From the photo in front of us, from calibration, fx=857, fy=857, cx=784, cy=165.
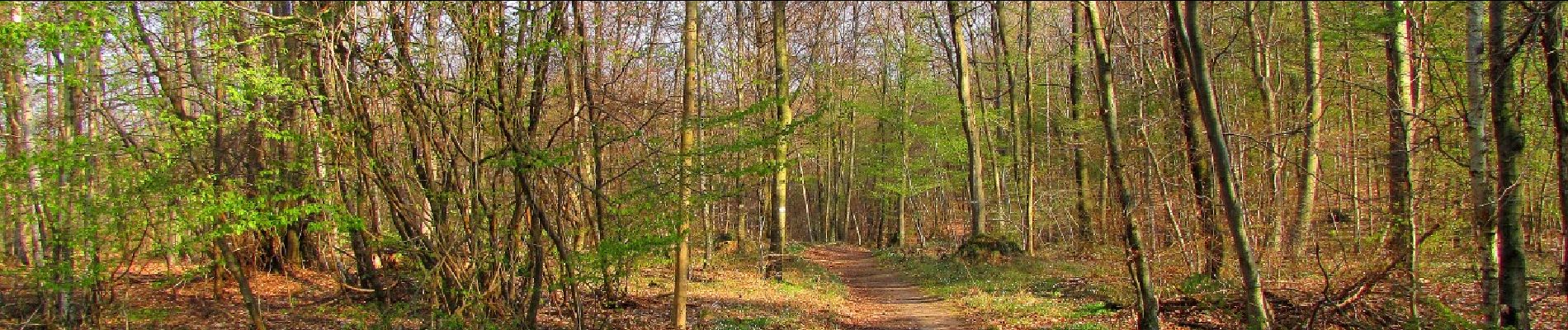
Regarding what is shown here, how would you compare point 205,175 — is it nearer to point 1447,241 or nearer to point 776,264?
point 776,264

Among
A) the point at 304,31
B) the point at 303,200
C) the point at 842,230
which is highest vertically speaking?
the point at 304,31

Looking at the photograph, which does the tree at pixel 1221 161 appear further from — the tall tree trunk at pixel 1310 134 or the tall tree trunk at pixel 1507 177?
the tall tree trunk at pixel 1310 134

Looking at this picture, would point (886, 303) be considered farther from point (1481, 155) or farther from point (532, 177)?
point (1481, 155)

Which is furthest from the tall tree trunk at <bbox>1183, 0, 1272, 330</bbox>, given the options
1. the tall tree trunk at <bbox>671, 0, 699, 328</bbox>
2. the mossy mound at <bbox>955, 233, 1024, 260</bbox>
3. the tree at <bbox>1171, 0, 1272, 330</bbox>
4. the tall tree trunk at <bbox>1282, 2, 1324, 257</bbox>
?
the mossy mound at <bbox>955, 233, 1024, 260</bbox>

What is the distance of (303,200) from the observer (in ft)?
27.1

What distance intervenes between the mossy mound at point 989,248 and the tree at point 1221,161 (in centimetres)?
1074

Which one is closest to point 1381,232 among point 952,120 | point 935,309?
point 935,309

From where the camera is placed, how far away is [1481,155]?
7062 mm

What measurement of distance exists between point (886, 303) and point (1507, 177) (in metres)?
8.89

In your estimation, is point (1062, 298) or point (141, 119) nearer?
point (141, 119)

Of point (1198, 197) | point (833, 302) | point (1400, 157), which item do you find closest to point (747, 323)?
point (833, 302)

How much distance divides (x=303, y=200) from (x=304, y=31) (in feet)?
6.15

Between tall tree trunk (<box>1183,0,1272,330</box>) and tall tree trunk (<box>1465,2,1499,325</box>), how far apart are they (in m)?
1.75

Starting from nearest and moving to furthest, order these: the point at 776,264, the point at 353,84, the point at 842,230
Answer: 1. the point at 353,84
2. the point at 776,264
3. the point at 842,230
